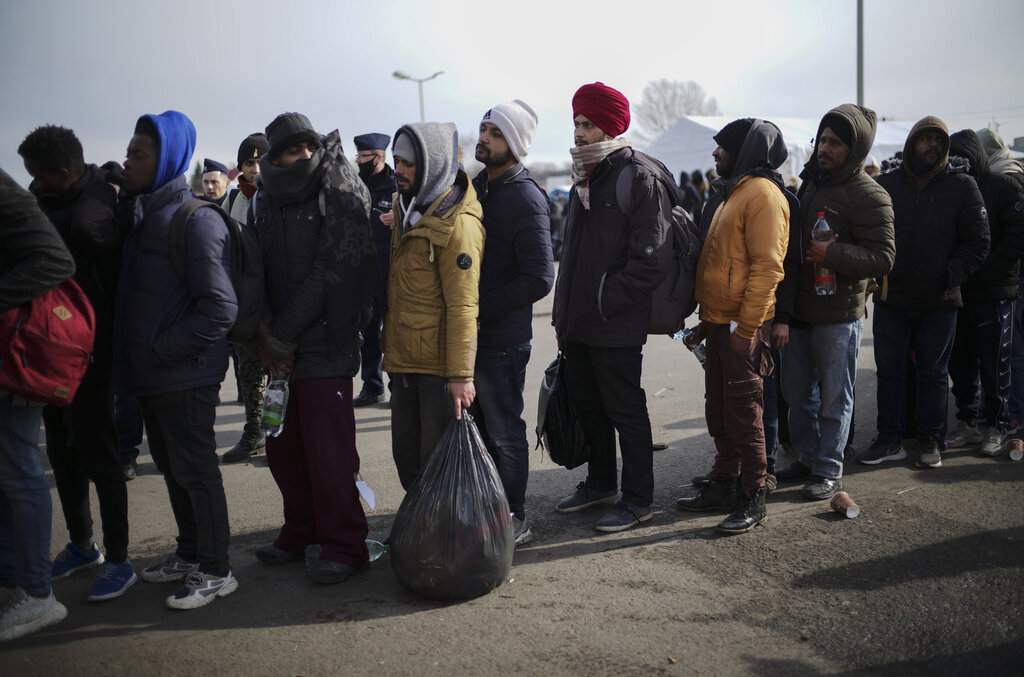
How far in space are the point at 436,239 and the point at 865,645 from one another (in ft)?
7.67

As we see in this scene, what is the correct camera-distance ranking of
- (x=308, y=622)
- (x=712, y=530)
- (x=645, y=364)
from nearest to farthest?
1. (x=308, y=622)
2. (x=712, y=530)
3. (x=645, y=364)

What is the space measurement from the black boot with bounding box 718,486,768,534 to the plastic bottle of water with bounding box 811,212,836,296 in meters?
1.17

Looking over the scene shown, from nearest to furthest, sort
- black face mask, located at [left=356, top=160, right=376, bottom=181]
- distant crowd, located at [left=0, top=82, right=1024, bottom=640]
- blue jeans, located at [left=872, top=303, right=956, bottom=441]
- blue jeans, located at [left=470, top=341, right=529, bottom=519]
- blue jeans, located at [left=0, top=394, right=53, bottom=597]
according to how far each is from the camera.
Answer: blue jeans, located at [left=0, top=394, right=53, bottom=597]
distant crowd, located at [left=0, top=82, right=1024, bottom=640]
blue jeans, located at [left=470, top=341, right=529, bottom=519]
blue jeans, located at [left=872, top=303, right=956, bottom=441]
black face mask, located at [left=356, top=160, right=376, bottom=181]

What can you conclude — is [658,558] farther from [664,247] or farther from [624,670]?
[664,247]

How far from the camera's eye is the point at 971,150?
5.38 m

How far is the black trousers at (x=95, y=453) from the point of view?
12.5 ft

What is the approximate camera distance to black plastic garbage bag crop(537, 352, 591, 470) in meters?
4.54

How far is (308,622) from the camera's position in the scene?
341cm

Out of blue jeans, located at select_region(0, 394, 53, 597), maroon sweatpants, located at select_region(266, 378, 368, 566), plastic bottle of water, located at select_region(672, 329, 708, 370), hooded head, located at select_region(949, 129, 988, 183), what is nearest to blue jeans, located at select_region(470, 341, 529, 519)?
maroon sweatpants, located at select_region(266, 378, 368, 566)

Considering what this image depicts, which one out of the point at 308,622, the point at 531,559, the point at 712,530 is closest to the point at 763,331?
the point at 712,530

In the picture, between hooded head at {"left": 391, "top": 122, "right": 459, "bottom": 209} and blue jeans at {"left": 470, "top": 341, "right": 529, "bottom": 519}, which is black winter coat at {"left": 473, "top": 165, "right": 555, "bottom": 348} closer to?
blue jeans at {"left": 470, "top": 341, "right": 529, "bottom": 519}

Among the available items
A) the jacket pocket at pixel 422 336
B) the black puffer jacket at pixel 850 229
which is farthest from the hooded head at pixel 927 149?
the jacket pocket at pixel 422 336

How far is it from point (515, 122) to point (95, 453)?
2509 mm

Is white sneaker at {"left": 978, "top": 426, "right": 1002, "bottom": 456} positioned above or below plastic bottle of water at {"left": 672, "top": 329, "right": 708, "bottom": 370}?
below
